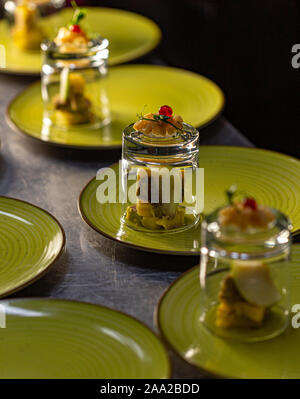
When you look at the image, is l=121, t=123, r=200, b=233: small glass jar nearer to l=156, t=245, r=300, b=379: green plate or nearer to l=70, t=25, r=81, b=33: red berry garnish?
l=156, t=245, r=300, b=379: green plate

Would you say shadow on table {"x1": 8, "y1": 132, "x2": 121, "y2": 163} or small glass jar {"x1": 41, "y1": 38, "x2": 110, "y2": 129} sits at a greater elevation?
small glass jar {"x1": 41, "y1": 38, "x2": 110, "y2": 129}

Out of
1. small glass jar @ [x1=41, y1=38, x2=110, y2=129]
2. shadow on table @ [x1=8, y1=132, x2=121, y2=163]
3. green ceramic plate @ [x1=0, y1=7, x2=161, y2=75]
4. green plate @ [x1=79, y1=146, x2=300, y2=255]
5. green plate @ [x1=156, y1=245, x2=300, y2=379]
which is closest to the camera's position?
green plate @ [x1=156, y1=245, x2=300, y2=379]

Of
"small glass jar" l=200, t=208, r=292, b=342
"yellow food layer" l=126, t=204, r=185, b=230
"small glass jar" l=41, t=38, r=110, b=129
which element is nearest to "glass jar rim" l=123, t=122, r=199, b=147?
"yellow food layer" l=126, t=204, r=185, b=230

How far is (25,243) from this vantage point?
1.16 metres

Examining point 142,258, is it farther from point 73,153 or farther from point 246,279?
point 73,153

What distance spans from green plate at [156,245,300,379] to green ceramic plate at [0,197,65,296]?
224 millimetres

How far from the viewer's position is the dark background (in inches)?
64.0

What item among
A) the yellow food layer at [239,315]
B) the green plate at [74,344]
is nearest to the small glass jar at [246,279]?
the yellow food layer at [239,315]

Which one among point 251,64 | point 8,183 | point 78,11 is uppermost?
point 78,11

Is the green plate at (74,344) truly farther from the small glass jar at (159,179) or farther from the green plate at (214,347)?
the small glass jar at (159,179)
